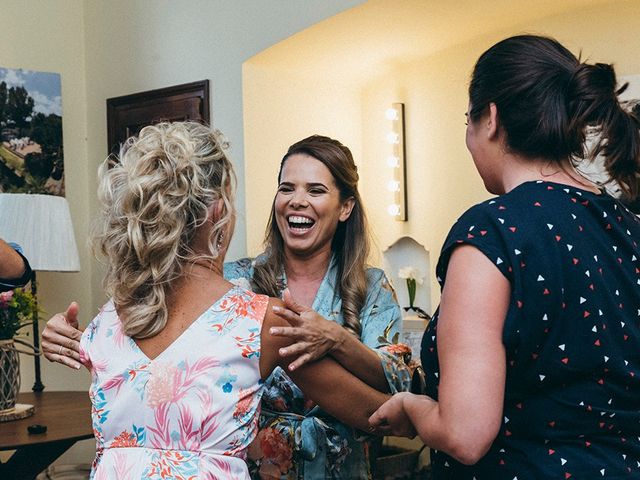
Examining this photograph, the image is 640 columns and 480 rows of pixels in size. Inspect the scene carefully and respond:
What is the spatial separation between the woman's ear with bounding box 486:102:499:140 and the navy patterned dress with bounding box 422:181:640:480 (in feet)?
0.38

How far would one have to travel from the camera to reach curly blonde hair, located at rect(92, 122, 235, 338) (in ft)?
5.09

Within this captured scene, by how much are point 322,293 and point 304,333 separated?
2.49 ft

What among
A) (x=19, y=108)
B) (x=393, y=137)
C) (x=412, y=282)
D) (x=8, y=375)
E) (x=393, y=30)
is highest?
(x=393, y=30)

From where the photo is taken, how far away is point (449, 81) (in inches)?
186

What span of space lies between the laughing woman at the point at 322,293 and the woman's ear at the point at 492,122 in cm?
61

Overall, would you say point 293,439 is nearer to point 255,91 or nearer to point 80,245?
point 255,91

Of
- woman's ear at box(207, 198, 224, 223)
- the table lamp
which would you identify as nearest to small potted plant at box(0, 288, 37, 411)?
the table lamp

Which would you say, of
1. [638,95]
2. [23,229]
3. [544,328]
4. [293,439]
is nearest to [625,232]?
[544,328]

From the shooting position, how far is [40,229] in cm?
400

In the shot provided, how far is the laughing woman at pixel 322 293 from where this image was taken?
2246mm

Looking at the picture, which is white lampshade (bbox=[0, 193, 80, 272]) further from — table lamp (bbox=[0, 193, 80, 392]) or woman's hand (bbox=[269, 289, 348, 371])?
woman's hand (bbox=[269, 289, 348, 371])

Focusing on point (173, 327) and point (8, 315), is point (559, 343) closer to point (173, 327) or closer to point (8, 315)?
point (173, 327)

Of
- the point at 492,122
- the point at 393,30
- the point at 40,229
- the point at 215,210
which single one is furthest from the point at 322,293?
the point at 393,30

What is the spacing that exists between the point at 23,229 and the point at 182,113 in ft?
3.86
